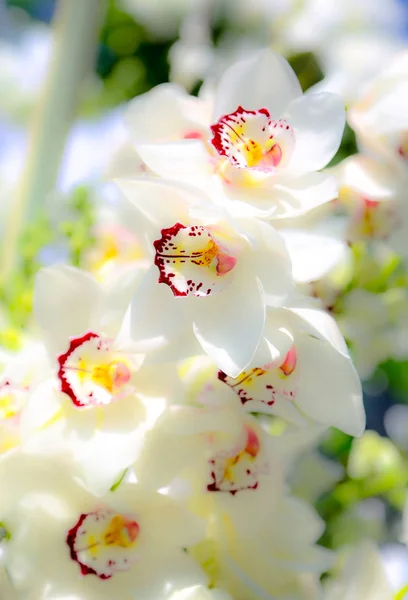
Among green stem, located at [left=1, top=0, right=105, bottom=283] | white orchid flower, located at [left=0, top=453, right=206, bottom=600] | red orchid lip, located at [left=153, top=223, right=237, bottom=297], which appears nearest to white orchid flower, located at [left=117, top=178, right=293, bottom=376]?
red orchid lip, located at [left=153, top=223, right=237, bottom=297]

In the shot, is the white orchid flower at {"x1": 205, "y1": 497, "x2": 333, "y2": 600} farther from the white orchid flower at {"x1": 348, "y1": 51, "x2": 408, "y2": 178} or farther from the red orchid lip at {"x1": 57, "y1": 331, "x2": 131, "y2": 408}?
the white orchid flower at {"x1": 348, "y1": 51, "x2": 408, "y2": 178}

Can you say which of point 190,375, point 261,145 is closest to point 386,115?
point 261,145

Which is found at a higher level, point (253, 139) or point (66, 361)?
point (253, 139)

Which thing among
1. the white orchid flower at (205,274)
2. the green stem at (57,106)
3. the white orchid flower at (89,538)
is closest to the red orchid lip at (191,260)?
the white orchid flower at (205,274)

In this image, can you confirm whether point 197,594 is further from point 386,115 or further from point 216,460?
point 386,115

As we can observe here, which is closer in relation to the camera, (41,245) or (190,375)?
(190,375)

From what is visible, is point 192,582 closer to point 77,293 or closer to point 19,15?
point 77,293

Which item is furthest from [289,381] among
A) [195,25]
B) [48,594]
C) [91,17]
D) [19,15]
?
[19,15]
